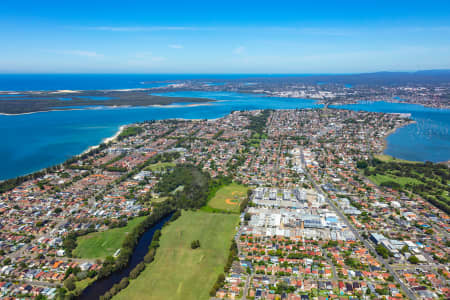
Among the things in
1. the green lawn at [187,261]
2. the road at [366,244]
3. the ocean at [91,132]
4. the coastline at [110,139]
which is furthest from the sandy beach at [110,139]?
the road at [366,244]

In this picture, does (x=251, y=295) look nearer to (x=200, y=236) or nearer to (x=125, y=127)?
(x=200, y=236)

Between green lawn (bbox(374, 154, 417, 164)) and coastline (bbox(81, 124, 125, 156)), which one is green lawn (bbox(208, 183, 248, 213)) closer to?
green lawn (bbox(374, 154, 417, 164))

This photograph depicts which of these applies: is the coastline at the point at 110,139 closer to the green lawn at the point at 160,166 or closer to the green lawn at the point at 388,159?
the green lawn at the point at 160,166

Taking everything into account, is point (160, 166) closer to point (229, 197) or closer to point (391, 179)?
point (229, 197)

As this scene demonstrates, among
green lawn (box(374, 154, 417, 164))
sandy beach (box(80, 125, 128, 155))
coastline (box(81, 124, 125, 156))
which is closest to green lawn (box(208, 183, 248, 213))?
green lawn (box(374, 154, 417, 164))

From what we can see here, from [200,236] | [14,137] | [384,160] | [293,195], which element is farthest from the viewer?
[14,137]

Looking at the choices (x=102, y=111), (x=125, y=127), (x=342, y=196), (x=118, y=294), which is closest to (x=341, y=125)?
(x=342, y=196)
